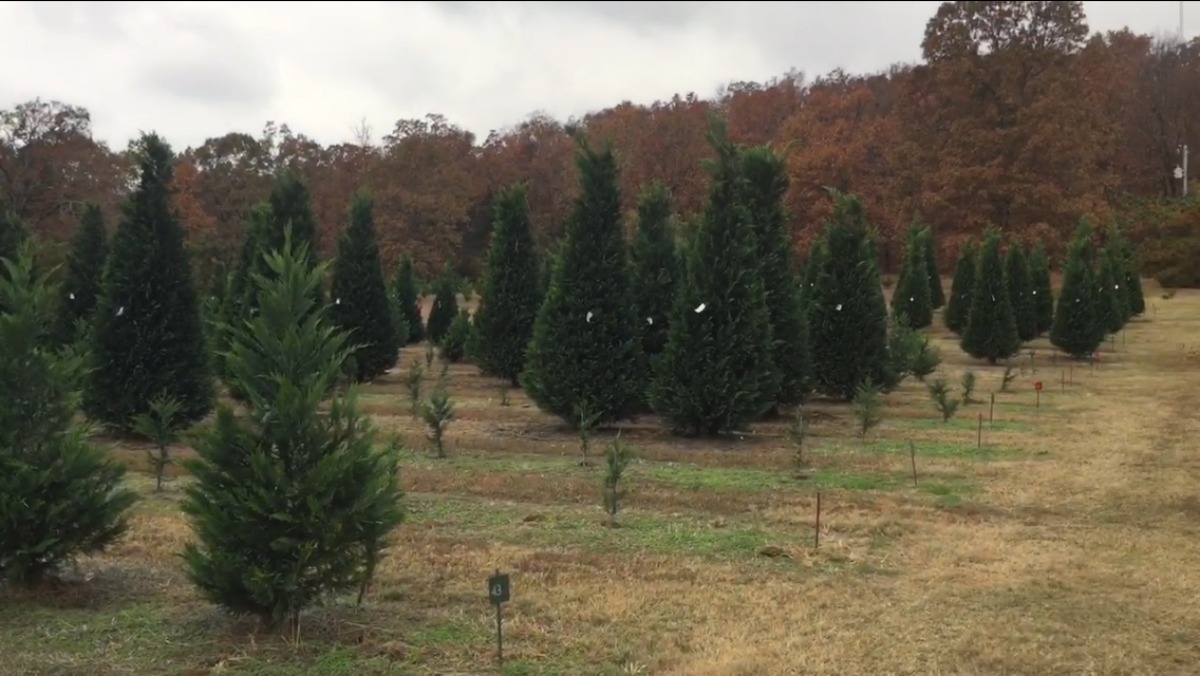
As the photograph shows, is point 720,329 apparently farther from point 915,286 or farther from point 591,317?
point 915,286

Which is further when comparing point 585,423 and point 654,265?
point 654,265

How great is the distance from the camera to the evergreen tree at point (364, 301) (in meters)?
21.3

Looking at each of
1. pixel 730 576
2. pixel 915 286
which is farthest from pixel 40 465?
pixel 915 286

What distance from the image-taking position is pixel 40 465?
20.3ft

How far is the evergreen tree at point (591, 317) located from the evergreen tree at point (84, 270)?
10969 millimetres

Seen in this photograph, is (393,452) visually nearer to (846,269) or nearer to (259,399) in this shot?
(259,399)

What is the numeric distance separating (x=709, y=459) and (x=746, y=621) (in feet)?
22.0

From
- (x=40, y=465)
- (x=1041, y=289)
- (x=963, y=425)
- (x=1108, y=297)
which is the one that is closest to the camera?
(x=40, y=465)

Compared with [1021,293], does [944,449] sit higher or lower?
lower

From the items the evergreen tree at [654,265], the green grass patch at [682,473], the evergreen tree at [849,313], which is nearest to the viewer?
the green grass patch at [682,473]

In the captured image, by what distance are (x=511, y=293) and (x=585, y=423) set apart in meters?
8.91

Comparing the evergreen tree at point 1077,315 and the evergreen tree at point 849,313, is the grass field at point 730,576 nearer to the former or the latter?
the evergreen tree at point 849,313

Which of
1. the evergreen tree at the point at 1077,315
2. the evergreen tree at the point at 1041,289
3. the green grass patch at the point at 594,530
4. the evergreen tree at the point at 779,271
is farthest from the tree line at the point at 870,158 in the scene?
the green grass patch at the point at 594,530

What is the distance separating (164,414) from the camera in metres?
10.7
